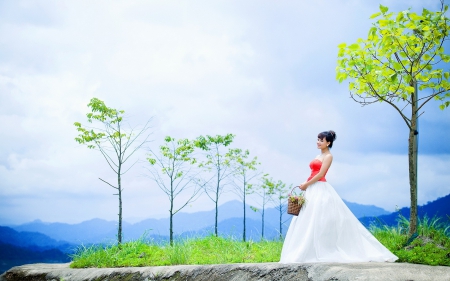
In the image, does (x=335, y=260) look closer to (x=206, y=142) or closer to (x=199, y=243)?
(x=199, y=243)

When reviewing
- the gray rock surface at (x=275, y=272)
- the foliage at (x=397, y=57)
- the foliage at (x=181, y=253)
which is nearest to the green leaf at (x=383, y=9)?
the foliage at (x=397, y=57)

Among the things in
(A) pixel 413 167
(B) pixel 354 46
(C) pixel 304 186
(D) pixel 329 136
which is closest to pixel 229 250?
(C) pixel 304 186

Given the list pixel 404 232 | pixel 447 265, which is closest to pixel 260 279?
pixel 447 265

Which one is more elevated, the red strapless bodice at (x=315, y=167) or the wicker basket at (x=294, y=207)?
the red strapless bodice at (x=315, y=167)

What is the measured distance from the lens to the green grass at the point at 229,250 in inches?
299

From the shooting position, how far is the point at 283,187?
22.1 m

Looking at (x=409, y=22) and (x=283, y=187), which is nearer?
(x=409, y=22)

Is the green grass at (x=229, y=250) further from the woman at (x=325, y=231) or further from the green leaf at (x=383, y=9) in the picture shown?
the green leaf at (x=383, y=9)

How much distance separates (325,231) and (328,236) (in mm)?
100

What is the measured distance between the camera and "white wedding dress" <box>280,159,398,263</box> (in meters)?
6.89

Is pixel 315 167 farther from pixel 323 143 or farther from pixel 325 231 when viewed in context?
pixel 325 231

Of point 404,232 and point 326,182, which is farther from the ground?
point 326,182

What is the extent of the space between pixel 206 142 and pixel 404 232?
10113 millimetres

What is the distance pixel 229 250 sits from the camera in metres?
10.0
